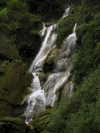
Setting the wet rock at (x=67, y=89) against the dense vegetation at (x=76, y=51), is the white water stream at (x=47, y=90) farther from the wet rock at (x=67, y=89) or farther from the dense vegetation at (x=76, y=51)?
the dense vegetation at (x=76, y=51)

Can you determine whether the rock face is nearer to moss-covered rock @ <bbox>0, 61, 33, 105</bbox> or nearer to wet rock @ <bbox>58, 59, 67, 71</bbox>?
moss-covered rock @ <bbox>0, 61, 33, 105</bbox>

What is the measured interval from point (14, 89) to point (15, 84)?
42cm

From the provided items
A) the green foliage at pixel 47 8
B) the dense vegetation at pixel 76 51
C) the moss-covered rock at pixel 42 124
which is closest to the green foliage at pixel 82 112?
the dense vegetation at pixel 76 51

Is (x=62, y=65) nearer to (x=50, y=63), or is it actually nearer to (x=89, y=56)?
(x=50, y=63)

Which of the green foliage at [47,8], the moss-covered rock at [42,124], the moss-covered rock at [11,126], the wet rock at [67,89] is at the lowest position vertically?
the moss-covered rock at [42,124]

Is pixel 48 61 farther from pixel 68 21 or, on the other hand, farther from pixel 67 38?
pixel 68 21

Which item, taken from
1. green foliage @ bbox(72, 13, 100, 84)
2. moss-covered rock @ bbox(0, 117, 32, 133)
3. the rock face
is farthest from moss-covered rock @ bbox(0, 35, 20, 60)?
moss-covered rock @ bbox(0, 117, 32, 133)

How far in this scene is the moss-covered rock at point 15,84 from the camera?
40.0 feet

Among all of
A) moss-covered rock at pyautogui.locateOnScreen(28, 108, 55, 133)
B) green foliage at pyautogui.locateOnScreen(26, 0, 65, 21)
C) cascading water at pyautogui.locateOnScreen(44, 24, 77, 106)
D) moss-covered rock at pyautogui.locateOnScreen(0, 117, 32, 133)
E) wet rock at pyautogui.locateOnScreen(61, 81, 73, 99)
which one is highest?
green foliage at pyautogui.locateOnScreen(26, 0, 65, 21)

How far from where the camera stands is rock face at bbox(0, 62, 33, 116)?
38.7 feet

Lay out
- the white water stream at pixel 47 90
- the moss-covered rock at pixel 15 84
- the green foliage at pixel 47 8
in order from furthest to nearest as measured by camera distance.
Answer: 1. the green foliage at pixel 47 8
2. the moss-covered rock at pixel 15 84
3. the white water stream at pixel 47 90

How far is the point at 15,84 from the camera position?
12.7 meters

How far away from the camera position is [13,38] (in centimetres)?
1869

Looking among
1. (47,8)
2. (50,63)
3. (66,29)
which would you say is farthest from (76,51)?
(47,8)
